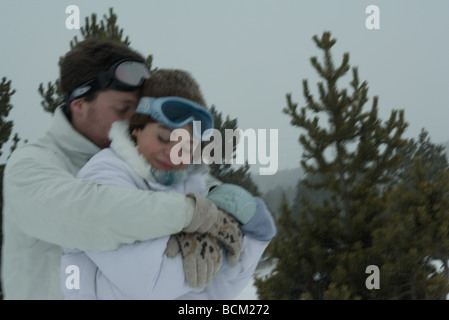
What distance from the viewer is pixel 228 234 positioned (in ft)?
3.23

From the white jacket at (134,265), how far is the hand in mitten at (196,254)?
1 cm

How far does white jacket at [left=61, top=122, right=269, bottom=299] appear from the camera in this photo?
0.91m

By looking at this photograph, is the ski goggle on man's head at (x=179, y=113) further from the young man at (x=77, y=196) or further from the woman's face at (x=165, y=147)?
the young man at (x=77, y=196)

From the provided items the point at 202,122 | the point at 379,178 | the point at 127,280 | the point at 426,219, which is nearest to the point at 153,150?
the point at 202,122

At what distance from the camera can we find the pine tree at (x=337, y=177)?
20.2ft

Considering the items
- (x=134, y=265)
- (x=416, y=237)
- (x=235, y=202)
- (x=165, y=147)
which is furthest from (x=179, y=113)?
(x=416, y=237)

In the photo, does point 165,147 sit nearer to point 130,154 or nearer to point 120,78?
point 130,154

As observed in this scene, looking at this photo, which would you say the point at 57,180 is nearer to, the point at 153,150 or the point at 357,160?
the point at 153,150

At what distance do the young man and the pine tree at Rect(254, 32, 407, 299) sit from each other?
5159 mm

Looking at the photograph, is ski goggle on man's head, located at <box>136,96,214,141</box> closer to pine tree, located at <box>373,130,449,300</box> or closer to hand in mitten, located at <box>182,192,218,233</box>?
hand in mitten, located at <box>182,192,218,233</box>

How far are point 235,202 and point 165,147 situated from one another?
0.19 m

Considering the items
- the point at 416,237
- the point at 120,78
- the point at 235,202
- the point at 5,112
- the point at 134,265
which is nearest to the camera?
the point at 134,265

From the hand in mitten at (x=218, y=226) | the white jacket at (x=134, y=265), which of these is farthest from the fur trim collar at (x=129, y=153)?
the hand in mitten at (x=218, y=226)

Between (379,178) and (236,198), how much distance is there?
5.90m
